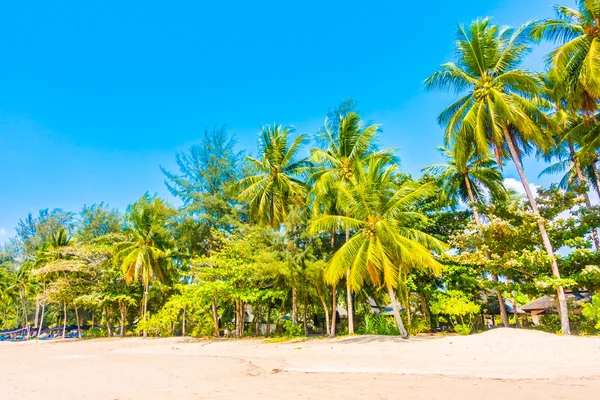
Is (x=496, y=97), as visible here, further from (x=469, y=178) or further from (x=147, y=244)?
(x=147, y=244)

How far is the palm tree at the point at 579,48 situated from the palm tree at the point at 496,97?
3.22 ft

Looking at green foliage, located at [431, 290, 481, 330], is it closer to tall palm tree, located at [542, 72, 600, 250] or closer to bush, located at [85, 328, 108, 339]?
tall palm tree, located at [542, 72, 600, 250]

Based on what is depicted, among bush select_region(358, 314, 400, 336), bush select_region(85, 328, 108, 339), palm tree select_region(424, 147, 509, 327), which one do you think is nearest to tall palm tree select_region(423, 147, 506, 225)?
palm tree select_region(424, 147, 509, 327)

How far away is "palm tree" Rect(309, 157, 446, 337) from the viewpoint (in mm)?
14000

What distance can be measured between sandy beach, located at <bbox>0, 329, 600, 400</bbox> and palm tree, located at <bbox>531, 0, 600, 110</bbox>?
8756 mm

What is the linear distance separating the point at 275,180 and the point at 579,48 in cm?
1486

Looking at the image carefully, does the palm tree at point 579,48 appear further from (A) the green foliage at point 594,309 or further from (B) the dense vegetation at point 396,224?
(A) the green foliage at point 594,309

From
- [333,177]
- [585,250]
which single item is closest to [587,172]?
[585,250]

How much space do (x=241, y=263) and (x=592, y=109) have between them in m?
17.7

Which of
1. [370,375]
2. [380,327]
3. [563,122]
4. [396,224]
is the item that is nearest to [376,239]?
[396,224]

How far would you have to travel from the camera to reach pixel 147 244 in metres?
25.1

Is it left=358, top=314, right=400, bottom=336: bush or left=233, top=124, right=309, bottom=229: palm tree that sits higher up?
left=233, top=124, right=309, bottom=229: palm tree

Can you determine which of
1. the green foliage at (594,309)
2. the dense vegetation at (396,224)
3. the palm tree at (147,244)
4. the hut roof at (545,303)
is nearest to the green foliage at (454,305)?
the dense vegetation at (396,224)

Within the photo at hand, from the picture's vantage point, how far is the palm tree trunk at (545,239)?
12.9m
